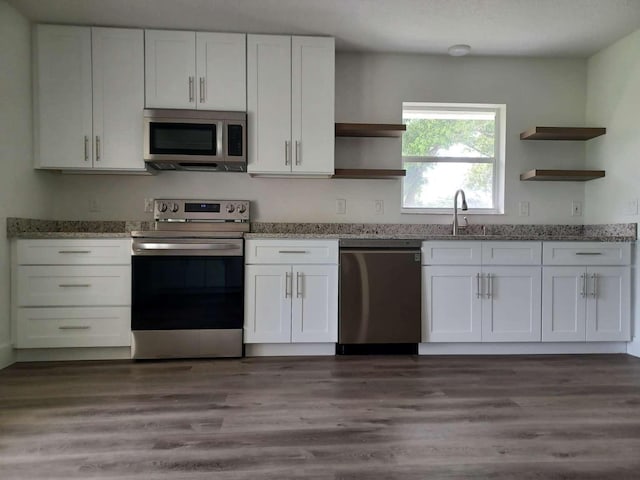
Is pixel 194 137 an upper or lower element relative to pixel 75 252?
upper

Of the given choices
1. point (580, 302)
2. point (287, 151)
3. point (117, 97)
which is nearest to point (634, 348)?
point (580, 302)

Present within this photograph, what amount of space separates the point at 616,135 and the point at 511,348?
182 centimetres

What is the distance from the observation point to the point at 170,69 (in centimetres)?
285

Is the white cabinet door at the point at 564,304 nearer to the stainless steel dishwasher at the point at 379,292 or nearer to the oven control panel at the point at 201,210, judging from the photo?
the stainless steel dishwasher at the point at 379,292

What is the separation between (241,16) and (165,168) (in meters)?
1.22

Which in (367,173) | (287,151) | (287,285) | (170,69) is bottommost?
(287,285)

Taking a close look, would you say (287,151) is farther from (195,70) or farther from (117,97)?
(117,97)

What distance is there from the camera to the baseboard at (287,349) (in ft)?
9.13

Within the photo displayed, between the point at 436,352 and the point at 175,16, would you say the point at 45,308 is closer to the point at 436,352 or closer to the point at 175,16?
the point at 175,16

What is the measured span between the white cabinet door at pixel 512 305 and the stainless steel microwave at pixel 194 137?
78.6 inches

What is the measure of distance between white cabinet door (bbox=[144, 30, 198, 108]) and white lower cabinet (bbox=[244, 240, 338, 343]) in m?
1.18

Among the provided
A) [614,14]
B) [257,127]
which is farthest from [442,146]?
[257,127]

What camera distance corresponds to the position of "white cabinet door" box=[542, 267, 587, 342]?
2822mm

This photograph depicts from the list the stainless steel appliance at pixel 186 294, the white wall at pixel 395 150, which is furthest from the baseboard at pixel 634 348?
the stainless steel appliance at pixel 186 294
